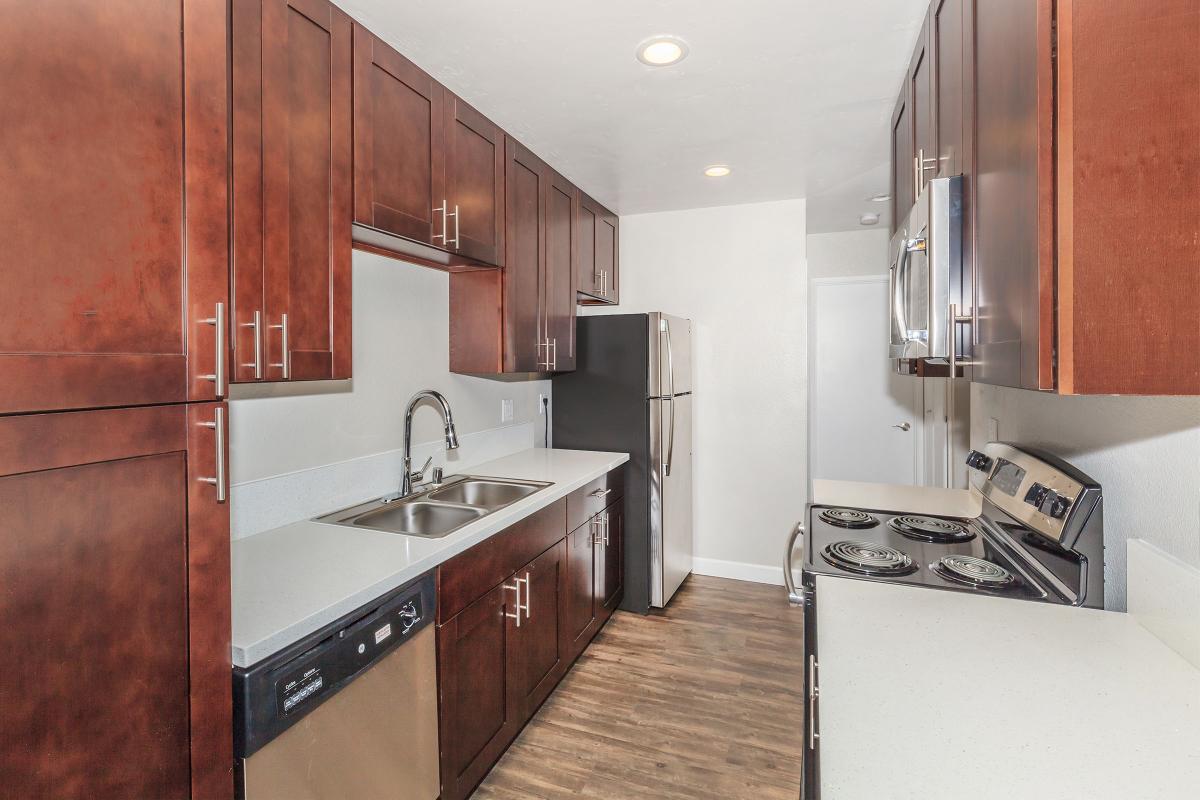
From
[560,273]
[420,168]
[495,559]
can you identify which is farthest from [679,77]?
[495,559]

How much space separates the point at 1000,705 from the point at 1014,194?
77cm

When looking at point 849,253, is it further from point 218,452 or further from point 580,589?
point 218,452

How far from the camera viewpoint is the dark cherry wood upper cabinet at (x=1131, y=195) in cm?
69

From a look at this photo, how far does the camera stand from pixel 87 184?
764 millimetres

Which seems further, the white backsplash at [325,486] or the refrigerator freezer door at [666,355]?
the refrigerator freezer door at [666,355]

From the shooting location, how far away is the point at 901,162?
203 centimetres

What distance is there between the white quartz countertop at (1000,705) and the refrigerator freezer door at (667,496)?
6.38 feet

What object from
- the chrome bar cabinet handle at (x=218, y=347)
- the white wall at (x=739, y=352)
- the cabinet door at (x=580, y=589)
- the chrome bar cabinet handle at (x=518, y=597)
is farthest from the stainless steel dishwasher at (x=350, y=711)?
the white wall at (x=739, y=352)

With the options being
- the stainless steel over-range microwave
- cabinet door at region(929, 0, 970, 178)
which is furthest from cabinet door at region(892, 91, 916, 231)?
the stainless steel over-range microwave

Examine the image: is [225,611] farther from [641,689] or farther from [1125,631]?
[641,689]

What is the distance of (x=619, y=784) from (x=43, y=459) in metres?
1.90

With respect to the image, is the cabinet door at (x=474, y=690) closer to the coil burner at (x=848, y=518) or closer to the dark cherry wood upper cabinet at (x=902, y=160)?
the coil burner at (x=848, y=518)

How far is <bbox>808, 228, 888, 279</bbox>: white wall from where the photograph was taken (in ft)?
14.0

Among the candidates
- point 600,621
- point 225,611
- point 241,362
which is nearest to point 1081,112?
point 225,611
